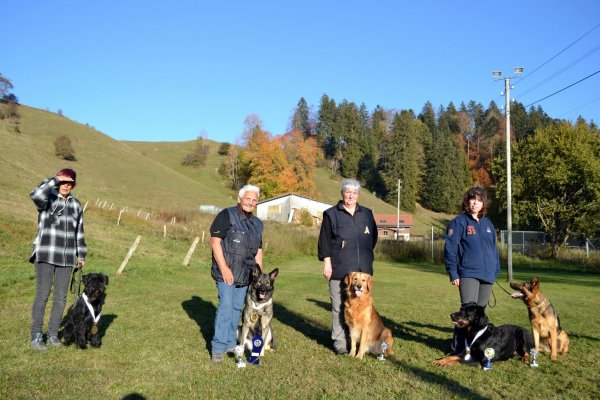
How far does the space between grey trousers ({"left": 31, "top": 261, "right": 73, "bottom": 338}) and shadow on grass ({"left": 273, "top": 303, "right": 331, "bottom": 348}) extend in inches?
137

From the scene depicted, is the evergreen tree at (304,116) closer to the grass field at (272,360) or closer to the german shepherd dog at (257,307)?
the grass field at (272,360)

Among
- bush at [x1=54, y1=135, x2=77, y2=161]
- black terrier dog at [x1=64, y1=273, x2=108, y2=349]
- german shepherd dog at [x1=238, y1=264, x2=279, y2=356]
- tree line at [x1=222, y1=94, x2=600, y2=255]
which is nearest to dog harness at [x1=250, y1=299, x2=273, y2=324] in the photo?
german shepherd dog at [x1=238, y1=264, x2=279, y2=356]

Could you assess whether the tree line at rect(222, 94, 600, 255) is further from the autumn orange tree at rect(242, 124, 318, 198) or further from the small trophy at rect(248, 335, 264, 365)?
the small trophy at rect(248, 335, 264, 365)

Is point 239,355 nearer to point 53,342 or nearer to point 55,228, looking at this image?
point 53,342

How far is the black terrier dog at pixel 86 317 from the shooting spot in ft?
19.1

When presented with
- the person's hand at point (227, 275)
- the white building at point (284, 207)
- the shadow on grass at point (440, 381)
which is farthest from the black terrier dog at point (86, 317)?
the white building at point (284, 207)

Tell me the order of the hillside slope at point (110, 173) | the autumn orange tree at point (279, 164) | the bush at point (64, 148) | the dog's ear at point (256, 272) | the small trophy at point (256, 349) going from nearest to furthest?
the small trophy at point (256, 349) < the dog's ear at point (256, 272) < the hillside slope at point (110, 173) < the bush at point (64, 148) < the autumn orange tree at point (279, 164)

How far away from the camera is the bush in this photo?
59.6 meters

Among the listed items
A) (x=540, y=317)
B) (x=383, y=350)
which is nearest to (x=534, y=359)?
(x=540, y=317)

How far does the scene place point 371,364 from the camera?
220 inches

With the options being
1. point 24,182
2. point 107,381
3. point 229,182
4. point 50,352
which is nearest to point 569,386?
point 107,381

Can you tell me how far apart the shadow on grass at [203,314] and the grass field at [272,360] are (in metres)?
0.03

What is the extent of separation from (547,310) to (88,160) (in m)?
65.5

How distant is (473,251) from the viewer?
577 cm
